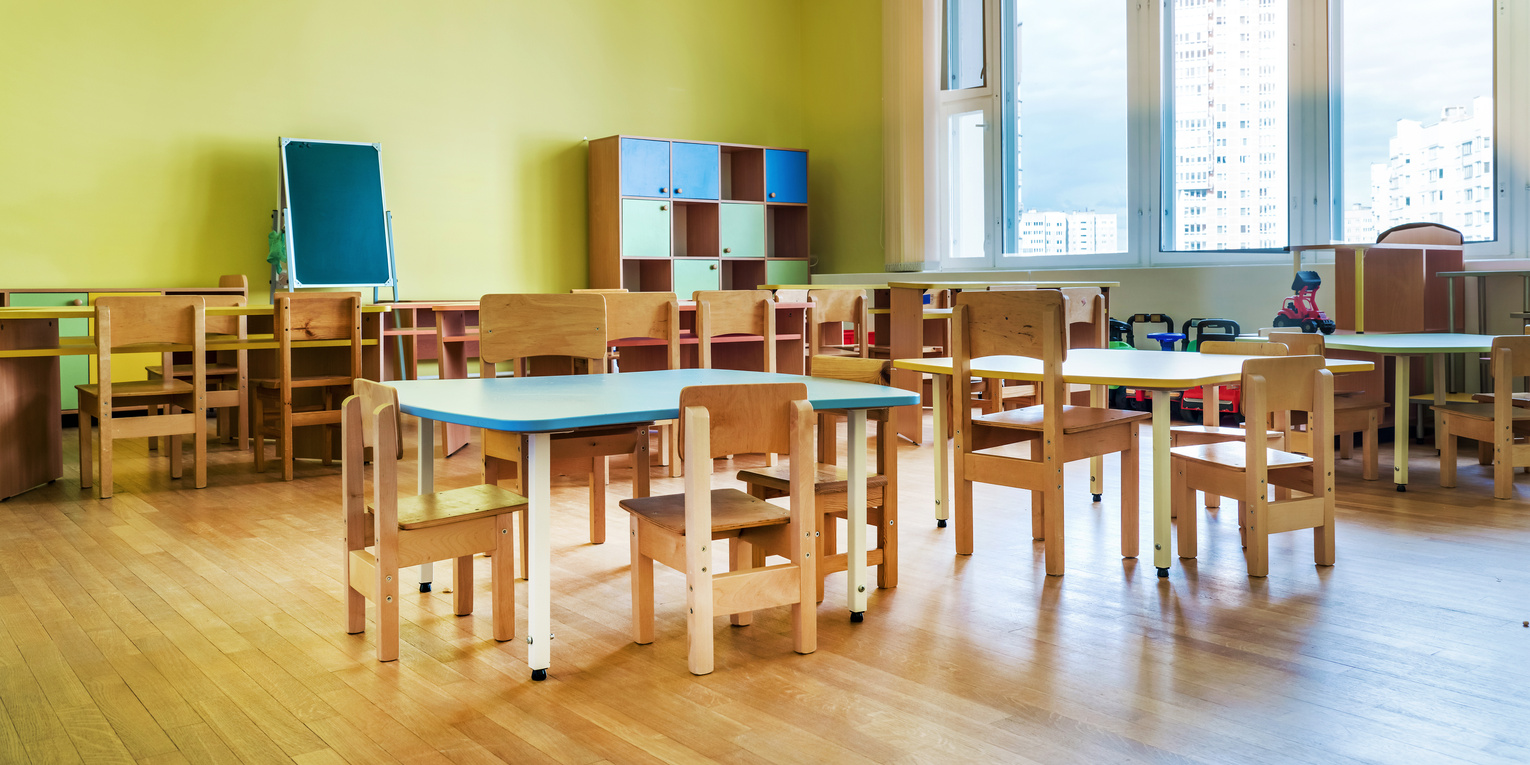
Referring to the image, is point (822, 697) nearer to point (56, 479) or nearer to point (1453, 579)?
point (1453, 579)

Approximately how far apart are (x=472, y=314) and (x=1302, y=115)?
17.3ft

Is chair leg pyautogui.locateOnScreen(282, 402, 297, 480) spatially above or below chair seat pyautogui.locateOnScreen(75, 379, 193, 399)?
below

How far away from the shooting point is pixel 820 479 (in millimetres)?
2918

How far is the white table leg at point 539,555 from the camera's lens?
2383 millimetres

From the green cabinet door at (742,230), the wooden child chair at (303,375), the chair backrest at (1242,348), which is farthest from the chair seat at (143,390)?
the green cabinet door at (742,230)

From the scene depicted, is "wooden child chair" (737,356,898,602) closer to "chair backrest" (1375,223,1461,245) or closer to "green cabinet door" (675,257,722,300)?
"chair backrest" (1375,223,1461,245)

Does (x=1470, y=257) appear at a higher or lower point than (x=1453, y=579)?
higher

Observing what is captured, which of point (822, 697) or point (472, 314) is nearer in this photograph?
point (822, 697)

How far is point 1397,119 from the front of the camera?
6676 mm

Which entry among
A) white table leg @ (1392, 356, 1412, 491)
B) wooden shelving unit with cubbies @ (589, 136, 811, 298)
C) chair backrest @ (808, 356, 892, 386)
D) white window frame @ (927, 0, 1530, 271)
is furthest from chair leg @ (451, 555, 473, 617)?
white window frame @ (927, 0, 1530, 271)

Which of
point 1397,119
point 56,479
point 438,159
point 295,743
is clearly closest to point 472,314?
point 438,159

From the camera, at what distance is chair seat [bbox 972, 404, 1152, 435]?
Result: 3.31 metres

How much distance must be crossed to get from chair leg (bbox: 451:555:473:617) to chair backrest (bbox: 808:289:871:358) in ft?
9.98

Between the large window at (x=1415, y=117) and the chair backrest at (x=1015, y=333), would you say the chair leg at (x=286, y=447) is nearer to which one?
the chair backrest at (x=1015, y=333)
